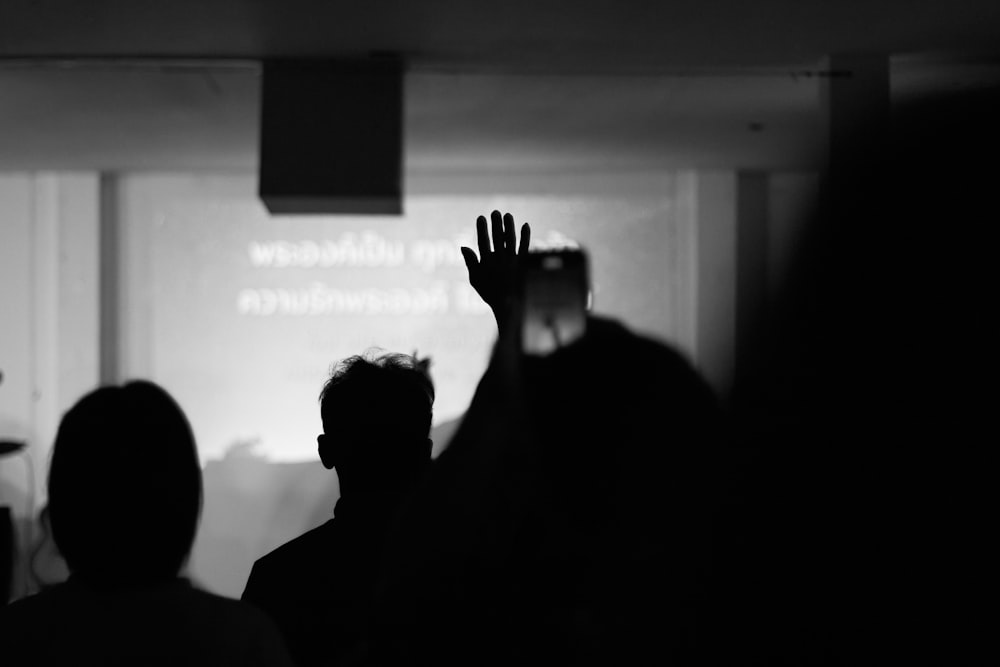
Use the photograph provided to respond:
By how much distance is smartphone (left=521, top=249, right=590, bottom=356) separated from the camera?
1.49 feet

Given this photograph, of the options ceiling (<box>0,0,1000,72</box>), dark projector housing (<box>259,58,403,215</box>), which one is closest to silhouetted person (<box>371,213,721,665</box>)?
ceiling (<box>0,0,1000,72</box>)

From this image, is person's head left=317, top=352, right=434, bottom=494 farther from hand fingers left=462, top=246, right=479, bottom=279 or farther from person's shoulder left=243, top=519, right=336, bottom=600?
hand fingers left=462, top=246, right=479, bottom=279

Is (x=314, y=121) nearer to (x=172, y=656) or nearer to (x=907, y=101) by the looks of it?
(x=172, y=656)

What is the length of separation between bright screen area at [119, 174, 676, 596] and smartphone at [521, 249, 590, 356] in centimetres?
570

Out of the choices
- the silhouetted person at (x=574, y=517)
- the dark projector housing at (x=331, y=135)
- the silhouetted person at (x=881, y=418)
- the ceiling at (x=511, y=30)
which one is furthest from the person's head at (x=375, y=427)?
the dark projector housing at (x=331, y=135)

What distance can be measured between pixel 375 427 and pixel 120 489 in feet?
1.71

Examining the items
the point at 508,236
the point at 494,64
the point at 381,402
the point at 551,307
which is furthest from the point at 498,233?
the point at 494,64

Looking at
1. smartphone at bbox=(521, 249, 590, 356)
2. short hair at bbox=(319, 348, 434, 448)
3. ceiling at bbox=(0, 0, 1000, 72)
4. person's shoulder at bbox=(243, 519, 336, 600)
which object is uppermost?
ceiling at bbox=(0, 0, 1000, 72)

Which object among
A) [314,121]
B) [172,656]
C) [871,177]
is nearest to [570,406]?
[871,177]

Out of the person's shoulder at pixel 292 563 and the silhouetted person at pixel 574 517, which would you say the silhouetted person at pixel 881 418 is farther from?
the person's shoulder at pixel 292 563

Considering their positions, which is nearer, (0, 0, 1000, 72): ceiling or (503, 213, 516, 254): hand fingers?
(503, 213, 516, 254): hand fingers

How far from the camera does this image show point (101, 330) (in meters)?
6.35

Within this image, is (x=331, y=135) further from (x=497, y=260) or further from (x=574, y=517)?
(x=574, y=517)

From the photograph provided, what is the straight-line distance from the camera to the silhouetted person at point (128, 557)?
921 millimetres
